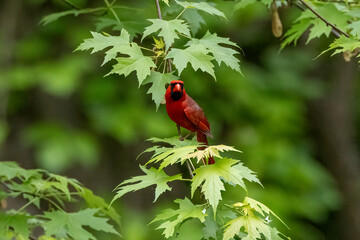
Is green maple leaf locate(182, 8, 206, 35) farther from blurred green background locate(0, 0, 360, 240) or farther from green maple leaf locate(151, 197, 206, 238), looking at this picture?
blurred green background locate(0, 0, 360, 240)

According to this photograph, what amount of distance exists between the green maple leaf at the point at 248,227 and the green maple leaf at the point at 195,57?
40 centimetres

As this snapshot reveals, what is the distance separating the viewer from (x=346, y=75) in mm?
4809

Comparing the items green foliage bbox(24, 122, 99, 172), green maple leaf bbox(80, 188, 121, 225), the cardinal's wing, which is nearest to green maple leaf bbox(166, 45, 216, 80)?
the cardinal's wing

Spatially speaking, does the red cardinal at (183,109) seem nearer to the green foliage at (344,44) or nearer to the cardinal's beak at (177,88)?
the cardinal's beak at (177,88)

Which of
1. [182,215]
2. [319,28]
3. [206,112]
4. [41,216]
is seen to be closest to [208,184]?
[182,215]

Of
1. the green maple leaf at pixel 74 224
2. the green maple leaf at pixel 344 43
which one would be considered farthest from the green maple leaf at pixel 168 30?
the green maple leaf at pixel 74 224

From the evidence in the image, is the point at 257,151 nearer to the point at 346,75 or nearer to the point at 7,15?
the point at 346,75

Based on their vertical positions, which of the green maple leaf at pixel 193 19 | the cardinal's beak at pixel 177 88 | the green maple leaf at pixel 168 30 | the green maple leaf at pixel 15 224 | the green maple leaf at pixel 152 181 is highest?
the green maple leaf at pixel 168 30

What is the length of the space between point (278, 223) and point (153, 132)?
1.11 m

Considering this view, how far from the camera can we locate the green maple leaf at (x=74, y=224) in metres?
1.76

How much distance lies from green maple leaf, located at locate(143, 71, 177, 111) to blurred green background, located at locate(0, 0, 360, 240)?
1797mm

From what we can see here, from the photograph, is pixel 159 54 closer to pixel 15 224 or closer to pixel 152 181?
pixel 152 181

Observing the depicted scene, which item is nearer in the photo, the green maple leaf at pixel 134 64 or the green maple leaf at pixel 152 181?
the green maple leaf at pixel 152 181

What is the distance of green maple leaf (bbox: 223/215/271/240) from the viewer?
1.29m
